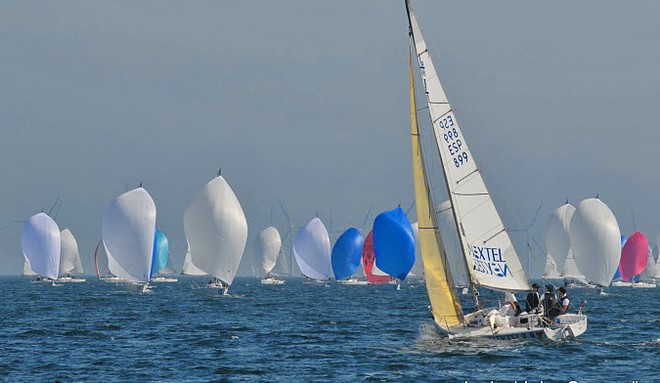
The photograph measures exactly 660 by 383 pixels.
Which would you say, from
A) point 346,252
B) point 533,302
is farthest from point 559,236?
point 533,302

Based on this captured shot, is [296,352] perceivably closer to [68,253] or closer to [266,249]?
[266,249]

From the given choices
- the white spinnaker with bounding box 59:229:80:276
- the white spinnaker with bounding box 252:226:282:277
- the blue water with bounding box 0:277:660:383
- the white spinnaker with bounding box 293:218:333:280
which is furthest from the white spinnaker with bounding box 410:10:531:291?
the white spinnaker with bounding box 59:229:80:276

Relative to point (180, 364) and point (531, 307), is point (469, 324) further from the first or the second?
point (180, 364)

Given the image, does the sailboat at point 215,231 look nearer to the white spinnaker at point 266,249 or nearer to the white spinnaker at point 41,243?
the white spinnaker at point 41,243

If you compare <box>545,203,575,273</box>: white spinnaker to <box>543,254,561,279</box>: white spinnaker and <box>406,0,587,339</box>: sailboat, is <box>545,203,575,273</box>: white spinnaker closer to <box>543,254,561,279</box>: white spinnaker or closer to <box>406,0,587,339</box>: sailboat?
<box>543,254,561,279</box>: white spinnaker

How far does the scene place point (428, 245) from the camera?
39031 millimetres

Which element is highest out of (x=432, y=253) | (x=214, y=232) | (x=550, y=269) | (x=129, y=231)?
(x=129, y=231)

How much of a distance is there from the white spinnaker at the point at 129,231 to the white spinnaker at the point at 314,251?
46461mm

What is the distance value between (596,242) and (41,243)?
193 ft

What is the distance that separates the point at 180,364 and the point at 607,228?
72.8 m

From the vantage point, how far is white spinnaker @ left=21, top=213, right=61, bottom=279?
120 metres

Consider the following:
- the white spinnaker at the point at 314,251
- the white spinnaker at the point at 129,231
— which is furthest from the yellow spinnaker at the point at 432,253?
the white spinnaker at the point at 314,251

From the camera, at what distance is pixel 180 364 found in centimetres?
3581

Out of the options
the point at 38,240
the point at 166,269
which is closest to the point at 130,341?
the point at 38,240
